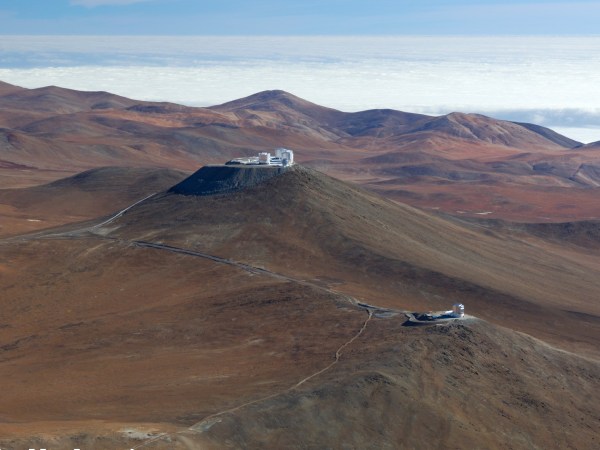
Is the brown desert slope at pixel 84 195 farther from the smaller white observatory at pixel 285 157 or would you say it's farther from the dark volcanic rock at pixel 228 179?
the smaller white observatory at pixel 285 157

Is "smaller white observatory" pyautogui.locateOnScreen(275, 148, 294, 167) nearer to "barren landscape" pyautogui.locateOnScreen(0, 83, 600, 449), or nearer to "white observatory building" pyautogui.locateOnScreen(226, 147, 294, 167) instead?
"white observatory building" pyautogui.locateOnScreen(226, 147, 294, 167)

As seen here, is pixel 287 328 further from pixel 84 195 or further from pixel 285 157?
pixel 84 195

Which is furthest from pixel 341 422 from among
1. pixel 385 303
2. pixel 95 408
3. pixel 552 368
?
pixel 385 303

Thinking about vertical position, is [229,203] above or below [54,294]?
above

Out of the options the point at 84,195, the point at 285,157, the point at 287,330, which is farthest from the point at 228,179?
the point at 84,195

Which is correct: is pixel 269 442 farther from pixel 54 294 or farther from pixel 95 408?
pixel 54 294
